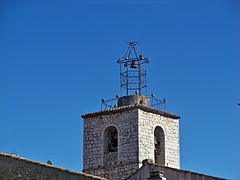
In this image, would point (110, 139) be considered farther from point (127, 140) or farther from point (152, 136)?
point (152, 136)

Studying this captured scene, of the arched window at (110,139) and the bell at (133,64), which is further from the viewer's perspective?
the bell at (133,64)

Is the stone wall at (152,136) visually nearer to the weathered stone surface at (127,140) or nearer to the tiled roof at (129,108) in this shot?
the weathered stone surface at (127,140)

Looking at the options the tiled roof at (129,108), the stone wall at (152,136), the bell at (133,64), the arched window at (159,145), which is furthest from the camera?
the bell at (133,64)

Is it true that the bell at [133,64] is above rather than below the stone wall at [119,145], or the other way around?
above

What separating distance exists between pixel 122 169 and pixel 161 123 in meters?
2.90

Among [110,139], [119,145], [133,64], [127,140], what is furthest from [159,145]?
[133,64]

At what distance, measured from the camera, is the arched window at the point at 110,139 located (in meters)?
36.7

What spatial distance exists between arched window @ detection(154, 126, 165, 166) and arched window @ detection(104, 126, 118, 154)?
69.0 inches

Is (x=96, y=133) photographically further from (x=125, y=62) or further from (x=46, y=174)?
(x=46, y=174)

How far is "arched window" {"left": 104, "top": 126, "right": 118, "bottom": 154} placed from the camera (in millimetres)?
36688

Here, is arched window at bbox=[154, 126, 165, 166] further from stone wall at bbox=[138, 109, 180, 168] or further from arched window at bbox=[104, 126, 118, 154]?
arched window at bbox=[104, 126, 118, 154]

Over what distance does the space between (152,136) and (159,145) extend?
0.73 meters

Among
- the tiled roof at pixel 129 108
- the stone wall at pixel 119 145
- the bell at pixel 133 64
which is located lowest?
the stone wall at pixel 119 145

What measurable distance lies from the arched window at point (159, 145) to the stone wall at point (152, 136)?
14cm
